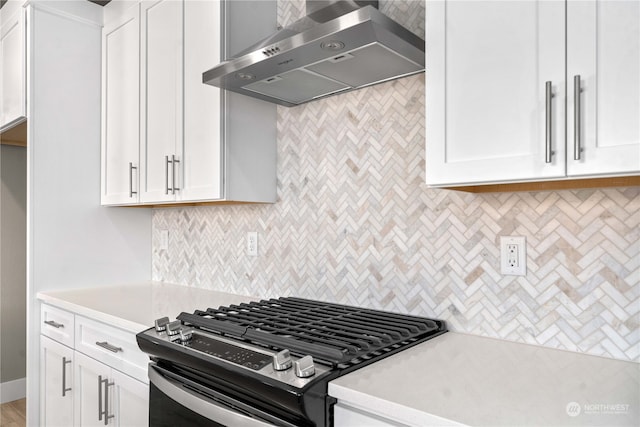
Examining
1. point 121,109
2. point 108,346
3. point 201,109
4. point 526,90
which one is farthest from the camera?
point 121,109

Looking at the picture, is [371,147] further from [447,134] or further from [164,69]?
[164,69]

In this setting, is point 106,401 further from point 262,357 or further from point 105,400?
point 262,357

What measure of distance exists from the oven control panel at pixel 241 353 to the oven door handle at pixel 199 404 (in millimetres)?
106

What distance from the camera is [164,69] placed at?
219cm

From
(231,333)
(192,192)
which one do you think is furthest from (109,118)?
(231,333)

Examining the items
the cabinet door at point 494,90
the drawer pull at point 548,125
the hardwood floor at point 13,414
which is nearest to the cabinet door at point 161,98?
the cabinet door at point 494,90

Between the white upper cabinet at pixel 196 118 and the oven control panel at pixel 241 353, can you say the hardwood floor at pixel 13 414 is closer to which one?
the white upper cabinet at pixel 196 118

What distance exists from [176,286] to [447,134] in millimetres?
1921

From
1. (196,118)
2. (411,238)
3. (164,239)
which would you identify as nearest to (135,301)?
(164,239)

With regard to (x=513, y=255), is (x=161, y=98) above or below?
above

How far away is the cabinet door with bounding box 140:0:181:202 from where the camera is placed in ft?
6.87

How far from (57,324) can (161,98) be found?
1.23 meters

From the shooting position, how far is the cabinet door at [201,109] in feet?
6.22

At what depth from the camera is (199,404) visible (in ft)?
4.17
